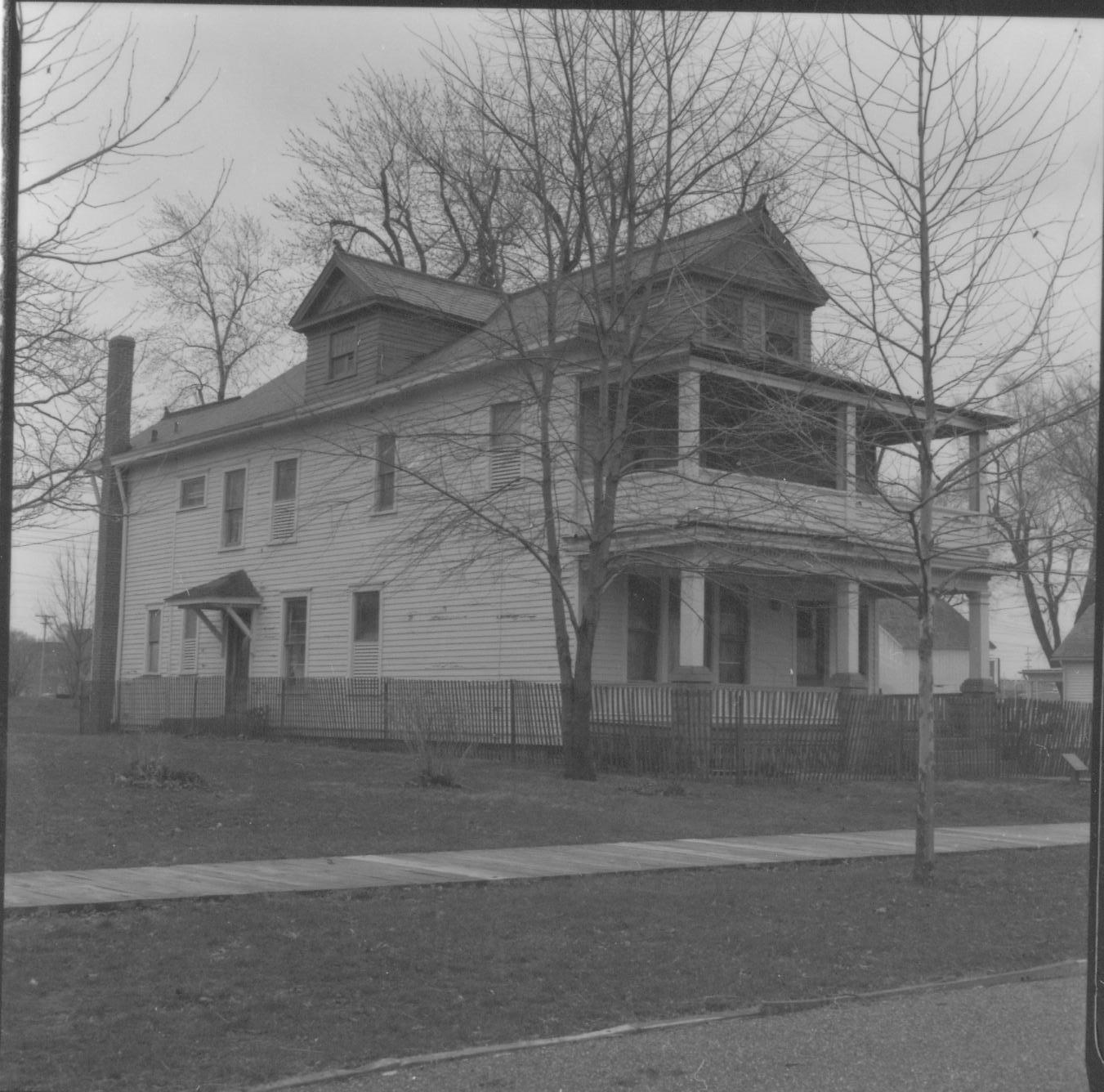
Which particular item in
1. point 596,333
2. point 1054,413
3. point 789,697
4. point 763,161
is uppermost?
point 763,161

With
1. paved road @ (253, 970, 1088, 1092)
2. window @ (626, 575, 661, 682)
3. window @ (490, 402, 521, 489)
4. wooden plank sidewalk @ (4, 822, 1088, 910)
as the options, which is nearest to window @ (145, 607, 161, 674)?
window @ (490, 402, 521, 489)

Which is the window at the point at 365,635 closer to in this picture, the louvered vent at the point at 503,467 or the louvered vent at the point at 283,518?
the louvered vent at the point at 283,518

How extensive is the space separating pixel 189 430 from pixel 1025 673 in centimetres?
5012

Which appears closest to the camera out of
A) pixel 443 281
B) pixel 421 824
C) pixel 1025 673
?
pixel 421 824

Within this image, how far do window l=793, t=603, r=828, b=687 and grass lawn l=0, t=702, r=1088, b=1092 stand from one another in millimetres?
11110

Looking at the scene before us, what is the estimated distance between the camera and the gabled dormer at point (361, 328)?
23141 mm

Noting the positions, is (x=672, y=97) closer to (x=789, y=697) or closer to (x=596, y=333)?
(x=596, y=333)

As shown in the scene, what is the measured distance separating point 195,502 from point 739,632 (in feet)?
44.2

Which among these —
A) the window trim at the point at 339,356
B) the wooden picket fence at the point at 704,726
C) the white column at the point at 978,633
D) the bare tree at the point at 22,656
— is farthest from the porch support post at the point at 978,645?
the bare tree at the point at 22,656

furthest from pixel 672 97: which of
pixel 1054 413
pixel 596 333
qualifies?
pixel 1054 413

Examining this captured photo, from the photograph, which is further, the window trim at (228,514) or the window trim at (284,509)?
the window trim at (228,514)

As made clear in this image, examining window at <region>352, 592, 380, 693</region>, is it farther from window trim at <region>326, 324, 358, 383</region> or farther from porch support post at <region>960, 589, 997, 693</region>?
porch support post at <region>960, 589, 997, 693</region>

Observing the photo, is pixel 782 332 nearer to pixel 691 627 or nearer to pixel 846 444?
pixel 846 444

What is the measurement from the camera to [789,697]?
Answer: 2025 cm
